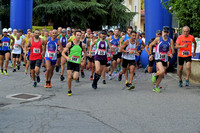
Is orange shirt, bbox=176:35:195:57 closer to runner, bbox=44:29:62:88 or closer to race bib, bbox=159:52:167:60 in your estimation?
race bib, bbox=159:52:167:60

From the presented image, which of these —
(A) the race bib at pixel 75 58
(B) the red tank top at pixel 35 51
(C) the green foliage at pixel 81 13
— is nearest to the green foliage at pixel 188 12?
(A) the race bib at pixel 75 58

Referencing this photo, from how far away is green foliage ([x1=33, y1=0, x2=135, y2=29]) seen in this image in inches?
1066

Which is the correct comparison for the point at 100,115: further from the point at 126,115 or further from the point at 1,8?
the point at 1,8

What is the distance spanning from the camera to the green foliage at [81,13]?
27078 mm

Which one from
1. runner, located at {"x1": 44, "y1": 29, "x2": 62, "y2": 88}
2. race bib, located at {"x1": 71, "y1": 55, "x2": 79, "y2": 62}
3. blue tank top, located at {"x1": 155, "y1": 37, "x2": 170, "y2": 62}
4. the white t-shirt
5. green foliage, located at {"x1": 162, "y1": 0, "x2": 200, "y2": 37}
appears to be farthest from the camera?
the white t-shirt

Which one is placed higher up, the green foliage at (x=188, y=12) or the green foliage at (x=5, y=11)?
the green foliage at (x=5, y=11)

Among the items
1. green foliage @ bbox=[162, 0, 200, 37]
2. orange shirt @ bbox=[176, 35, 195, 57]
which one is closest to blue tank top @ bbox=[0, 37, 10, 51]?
green foliage @ bbox=[162, 0, 200, 37]

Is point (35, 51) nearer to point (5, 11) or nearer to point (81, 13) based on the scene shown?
point (81, 13)

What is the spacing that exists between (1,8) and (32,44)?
2050 centimetres

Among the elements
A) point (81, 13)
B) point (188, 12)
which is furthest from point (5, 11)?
point (188, 12)

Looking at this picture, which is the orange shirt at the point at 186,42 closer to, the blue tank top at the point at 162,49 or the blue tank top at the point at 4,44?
the blue tank top at the point at 162,49

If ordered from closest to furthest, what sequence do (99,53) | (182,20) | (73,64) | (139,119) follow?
(139,119)
(73,64)
(99,53)
(182,20)

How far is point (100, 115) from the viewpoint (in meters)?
6.76

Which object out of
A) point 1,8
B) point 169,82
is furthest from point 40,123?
point 1,8
